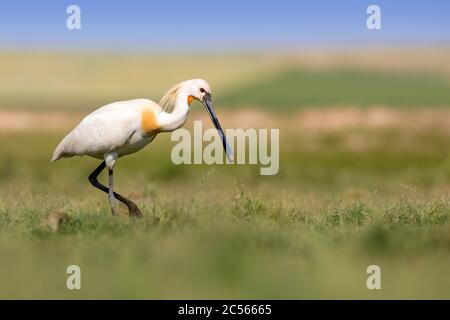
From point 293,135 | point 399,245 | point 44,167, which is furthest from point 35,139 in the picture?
point 399,245

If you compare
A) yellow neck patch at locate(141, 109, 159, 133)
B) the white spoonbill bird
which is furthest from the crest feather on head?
yellow neck patch at locate(141, 109, 159, 133)

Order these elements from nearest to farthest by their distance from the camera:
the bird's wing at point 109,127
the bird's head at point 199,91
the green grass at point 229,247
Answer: the green grass at point 229,247 → the bird's wing at point 109,127 → the bird's head at point 199,91

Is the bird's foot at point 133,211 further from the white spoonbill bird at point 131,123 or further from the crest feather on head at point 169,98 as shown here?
the crest feather on head at point 169,98

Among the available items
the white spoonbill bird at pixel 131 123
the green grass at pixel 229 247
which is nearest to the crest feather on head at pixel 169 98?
the white spoonbill bird at pixel 131 123

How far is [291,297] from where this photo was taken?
7234 millimetres

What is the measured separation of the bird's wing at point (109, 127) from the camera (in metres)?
11.0

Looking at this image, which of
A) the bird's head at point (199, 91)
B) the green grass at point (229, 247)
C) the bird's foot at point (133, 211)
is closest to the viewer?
the green grass at point (229, 247)

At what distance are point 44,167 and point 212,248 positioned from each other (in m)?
23.6

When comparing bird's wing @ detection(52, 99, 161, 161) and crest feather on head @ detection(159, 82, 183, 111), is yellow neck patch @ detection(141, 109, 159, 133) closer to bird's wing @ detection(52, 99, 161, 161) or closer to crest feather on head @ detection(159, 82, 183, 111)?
bird's wing @ detection(52, 99, 161, 161)

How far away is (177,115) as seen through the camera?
11117 mm

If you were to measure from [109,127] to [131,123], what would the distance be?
0.27m

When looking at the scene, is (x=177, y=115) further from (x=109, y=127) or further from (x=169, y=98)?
(x=109, y=127)

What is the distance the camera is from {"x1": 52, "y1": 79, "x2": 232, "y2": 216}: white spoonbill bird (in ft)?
36.2

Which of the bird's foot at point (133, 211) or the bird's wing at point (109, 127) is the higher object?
the bird's wing at point (109, 127)
